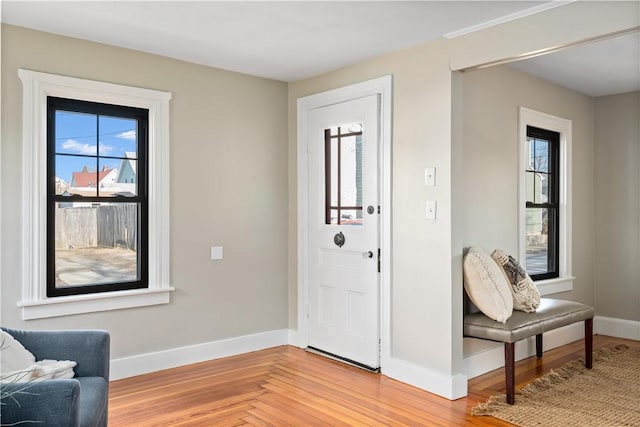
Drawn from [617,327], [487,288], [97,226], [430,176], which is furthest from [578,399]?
[97,226]

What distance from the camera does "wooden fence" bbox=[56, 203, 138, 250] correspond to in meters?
3.57

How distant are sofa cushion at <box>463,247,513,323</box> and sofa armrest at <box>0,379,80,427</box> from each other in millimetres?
2609

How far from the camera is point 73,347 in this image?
251cm

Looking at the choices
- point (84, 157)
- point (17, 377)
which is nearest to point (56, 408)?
point (17, 377)

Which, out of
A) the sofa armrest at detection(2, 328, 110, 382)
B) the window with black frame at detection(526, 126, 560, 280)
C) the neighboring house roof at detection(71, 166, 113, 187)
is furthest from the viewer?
the window with black frame at detection(526, 126, 560, 280)

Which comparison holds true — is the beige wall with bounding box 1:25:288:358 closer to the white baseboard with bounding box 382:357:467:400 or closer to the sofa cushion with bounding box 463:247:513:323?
the white baseboard with bounding box 382:357:467:400

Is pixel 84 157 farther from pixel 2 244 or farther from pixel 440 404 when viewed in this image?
pixel 440 404

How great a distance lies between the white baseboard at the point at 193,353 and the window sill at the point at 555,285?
7.90 feet

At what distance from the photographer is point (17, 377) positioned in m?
2.20

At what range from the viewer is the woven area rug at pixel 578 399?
10.1 feet

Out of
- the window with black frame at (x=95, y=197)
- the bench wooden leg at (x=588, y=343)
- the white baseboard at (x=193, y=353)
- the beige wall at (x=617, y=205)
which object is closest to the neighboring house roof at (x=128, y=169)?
the window with black frame at (x=95, y=197)

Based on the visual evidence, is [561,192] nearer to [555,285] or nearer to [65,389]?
[555,285]

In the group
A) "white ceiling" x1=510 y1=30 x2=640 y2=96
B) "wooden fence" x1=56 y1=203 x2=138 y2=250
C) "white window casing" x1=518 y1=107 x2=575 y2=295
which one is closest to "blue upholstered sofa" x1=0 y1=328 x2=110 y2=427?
"wooden fence" x1=56 y1=203 x2=138 y2=250

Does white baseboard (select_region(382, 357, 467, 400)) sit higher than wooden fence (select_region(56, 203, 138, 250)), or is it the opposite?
wooden fence (select_region(56, 203, 138, 250))
